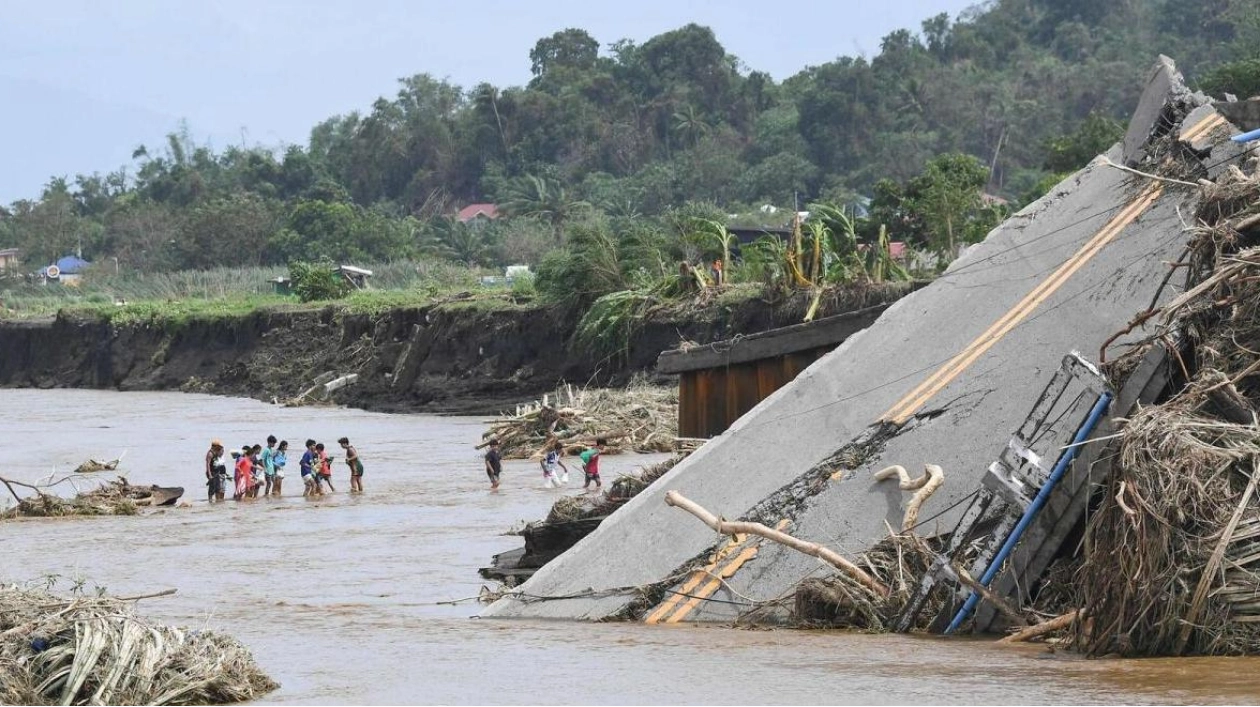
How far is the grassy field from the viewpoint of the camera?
219ft

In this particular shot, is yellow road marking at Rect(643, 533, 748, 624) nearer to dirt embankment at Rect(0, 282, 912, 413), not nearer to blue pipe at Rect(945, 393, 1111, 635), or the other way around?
blue pipe at Rect(945, 393, 1111, 635)

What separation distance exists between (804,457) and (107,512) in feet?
50.4

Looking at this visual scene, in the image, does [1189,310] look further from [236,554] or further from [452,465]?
[452,465]

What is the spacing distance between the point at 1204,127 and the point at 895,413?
730 cm

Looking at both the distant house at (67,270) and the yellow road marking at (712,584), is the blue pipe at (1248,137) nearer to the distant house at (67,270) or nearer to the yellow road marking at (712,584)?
the yellow road marking at (712,584)

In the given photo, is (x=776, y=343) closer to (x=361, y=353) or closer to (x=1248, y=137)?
(x=1248, y=137)

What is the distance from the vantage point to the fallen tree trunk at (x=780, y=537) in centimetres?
1381

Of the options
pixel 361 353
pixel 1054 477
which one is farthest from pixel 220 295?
pixel 1054 477

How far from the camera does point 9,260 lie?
128125 mm

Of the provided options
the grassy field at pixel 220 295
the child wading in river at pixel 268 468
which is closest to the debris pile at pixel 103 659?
the child wading in river at pixel 268 468

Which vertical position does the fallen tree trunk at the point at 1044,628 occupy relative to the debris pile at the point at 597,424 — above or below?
below

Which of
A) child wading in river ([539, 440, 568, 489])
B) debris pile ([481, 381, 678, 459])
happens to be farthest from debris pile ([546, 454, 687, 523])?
debris pile ([481, 381, 678, 459])

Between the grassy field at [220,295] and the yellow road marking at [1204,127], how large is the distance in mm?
37602

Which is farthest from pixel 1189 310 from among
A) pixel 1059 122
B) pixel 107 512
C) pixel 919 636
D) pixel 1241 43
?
pixel 1059 122
